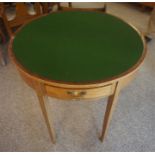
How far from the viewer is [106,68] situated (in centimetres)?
82

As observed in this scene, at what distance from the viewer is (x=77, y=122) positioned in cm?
142

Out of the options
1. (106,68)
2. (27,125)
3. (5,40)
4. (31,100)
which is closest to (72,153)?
(27,125)

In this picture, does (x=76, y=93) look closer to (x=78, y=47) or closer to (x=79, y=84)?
(x=79, y=84)

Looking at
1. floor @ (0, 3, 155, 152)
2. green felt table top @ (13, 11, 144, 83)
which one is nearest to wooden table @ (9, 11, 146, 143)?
green felt table top @ (13, 11, 144, 83)

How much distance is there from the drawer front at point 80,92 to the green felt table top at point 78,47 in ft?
0.18

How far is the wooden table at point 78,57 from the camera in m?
0.79

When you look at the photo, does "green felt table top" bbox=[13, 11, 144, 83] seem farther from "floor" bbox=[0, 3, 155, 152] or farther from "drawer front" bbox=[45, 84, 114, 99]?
"floor" bbox=[0, 3, 155, 152]

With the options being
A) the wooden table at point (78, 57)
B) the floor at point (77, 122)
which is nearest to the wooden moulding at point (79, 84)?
the wooden table at point (78, 57)

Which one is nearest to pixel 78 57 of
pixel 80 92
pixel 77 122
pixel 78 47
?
pixel 78 47

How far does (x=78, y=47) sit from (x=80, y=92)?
26 cm

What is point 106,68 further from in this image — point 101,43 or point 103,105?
point 103,105

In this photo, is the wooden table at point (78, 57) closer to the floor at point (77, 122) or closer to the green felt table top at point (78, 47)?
the green felt table top at point (78, 47)

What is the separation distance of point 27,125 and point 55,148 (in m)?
0.30

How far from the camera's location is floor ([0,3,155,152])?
4.25ft
